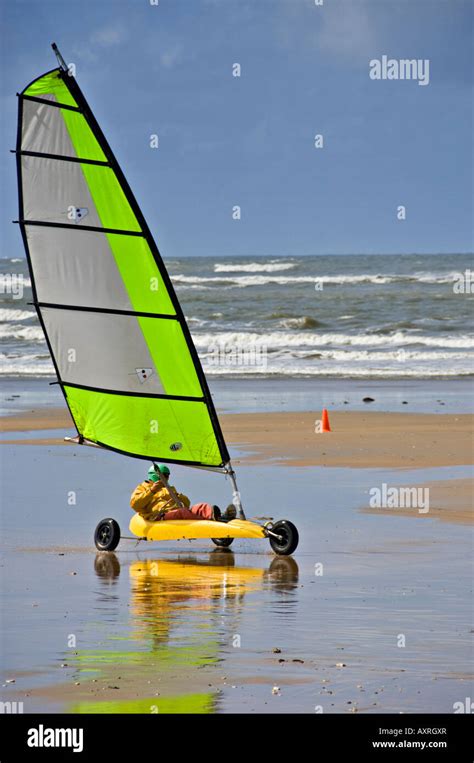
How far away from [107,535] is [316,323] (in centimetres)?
3805

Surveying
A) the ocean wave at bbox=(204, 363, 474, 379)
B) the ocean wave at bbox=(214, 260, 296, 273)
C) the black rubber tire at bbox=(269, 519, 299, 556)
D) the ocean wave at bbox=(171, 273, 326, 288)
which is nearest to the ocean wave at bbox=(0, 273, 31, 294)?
the ocean wave at bbox=(171, 273, 326, 288)

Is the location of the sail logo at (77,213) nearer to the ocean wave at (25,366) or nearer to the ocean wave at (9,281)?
the ocean wave at (25,366)

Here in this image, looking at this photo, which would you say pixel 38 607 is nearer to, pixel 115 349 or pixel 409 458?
pixel 115 349

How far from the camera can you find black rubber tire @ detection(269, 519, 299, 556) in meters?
11.5

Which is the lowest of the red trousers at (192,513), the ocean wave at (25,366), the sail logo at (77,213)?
the red trousers at (192,513)

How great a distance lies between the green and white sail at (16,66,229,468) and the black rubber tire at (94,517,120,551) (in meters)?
0.93

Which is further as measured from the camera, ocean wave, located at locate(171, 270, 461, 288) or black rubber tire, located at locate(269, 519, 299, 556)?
ocean wave, located at locate(171, 270, 461, 288)

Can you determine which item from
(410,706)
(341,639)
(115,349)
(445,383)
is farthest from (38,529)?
(445,383)

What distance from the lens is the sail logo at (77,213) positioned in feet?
40.6

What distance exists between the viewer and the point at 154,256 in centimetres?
1221
